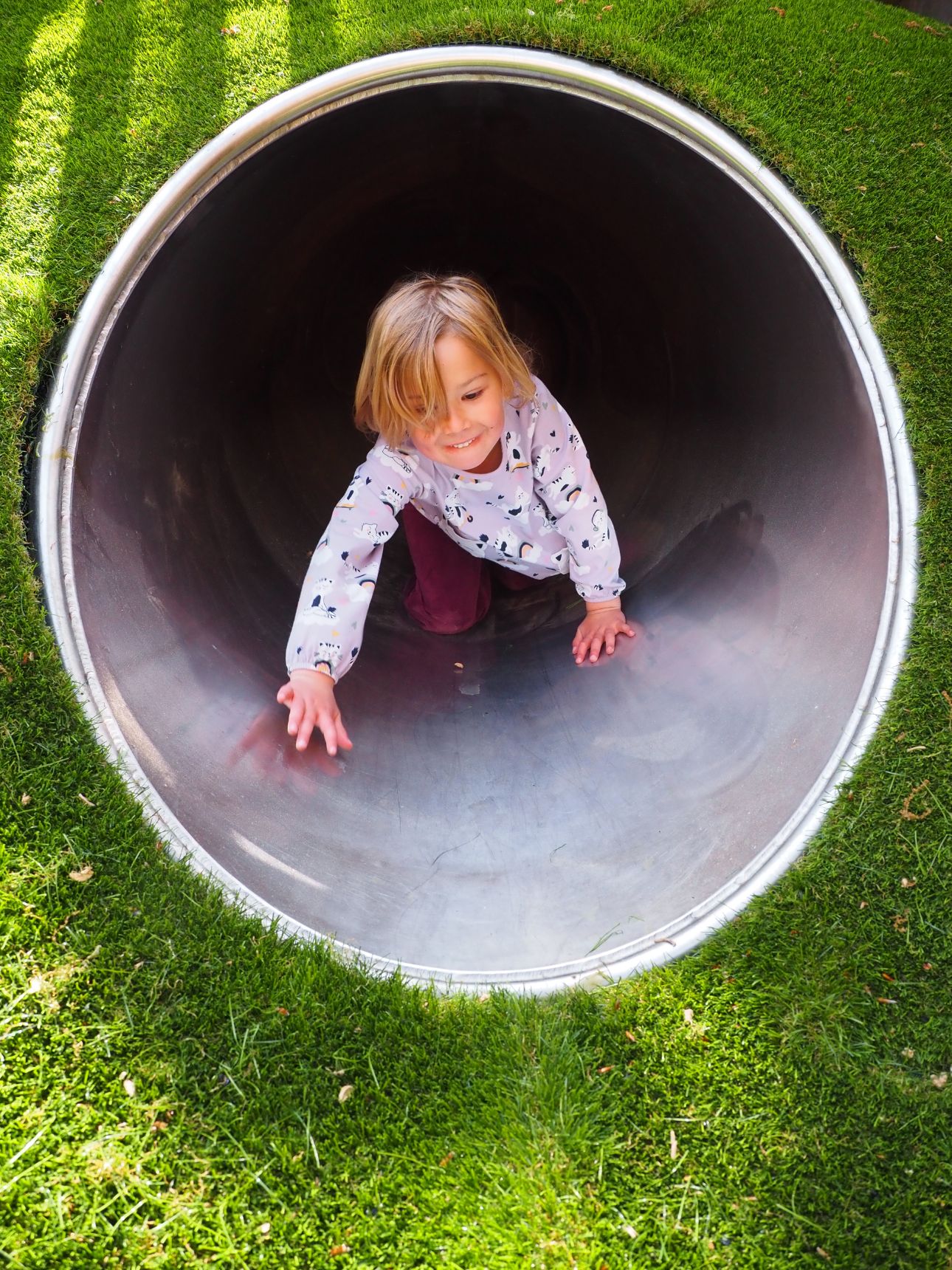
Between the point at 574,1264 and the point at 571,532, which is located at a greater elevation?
the point at 571,532

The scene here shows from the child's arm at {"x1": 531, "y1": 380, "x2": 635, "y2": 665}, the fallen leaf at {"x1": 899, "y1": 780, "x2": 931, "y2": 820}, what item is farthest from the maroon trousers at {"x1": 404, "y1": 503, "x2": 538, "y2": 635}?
the fallen leaf at {"x1": 899, "y1": 780, "x2": 931, "y2": 820}

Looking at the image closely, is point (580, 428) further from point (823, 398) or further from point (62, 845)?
point (62, 845)

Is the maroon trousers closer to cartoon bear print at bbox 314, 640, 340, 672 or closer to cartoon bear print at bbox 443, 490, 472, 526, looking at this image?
cartoon bear print at bbox 443, 490, 472, 526

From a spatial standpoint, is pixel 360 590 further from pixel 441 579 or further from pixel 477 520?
pixel 441 579

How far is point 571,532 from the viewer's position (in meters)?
2.28

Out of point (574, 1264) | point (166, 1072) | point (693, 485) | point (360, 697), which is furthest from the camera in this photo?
point (693, 485)

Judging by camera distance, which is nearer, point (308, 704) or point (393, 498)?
point (308, 704)

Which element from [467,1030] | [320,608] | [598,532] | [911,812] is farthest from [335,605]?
[911,812]

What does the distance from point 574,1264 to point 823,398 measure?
6.03 ft

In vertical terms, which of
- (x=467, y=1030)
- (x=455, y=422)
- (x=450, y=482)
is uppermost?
(x=455, y=422)

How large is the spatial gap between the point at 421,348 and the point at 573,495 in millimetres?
572

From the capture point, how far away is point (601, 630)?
2.34 metres

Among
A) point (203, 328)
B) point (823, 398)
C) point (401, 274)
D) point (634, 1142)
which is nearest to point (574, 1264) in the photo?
point (634, 1142)

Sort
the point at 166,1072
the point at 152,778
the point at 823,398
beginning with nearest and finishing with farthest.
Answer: the point at 166,1072, the point at 152,778, the point at 823,398
